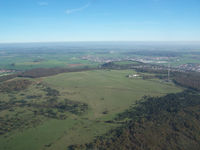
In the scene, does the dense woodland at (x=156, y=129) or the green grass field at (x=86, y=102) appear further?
the green grass field at (x=86, y=102)

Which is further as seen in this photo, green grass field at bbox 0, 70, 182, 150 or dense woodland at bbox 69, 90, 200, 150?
green grass field at bbox 0, 70, 182, 150

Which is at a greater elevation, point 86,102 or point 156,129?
point 156,129

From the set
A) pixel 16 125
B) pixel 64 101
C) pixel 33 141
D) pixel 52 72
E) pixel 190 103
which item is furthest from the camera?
pixel 52 72

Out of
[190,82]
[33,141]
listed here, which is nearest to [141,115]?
[33,141]

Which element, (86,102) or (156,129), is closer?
(156,129)

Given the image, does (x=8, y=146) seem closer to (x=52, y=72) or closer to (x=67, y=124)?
(x=67, y=124)
